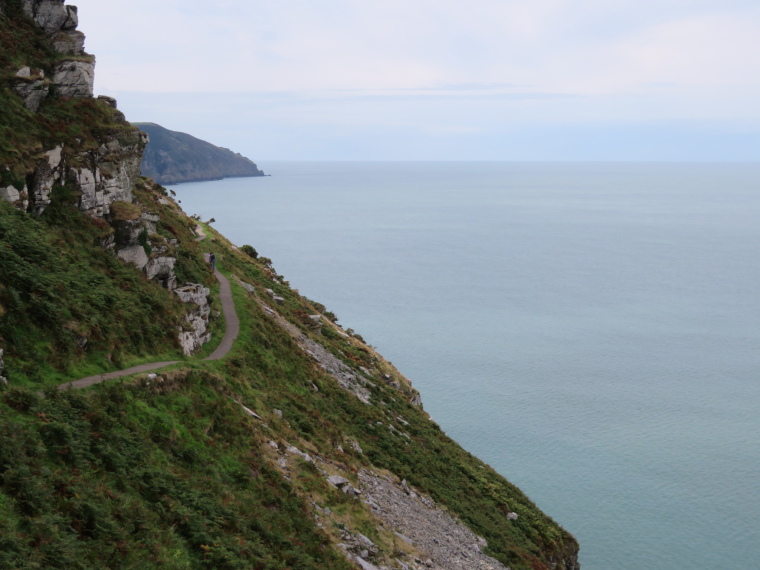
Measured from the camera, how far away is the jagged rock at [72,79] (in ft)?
121

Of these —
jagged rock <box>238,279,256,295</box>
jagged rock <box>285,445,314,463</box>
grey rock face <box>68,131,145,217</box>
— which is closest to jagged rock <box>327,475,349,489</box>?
jagged rock <box>285,445,314,463</box>

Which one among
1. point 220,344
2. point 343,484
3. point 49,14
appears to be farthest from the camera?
point 49,14

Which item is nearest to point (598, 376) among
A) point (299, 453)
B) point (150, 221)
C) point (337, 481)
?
point (337, 481)

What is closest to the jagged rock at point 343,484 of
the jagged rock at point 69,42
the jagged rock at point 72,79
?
the jagged rock at point 72,79

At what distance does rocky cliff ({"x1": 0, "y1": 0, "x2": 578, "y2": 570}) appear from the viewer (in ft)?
62.2

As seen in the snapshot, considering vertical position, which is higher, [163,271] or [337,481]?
[163,271]

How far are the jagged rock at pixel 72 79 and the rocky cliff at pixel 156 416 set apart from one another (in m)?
0.09

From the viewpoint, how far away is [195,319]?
121ft

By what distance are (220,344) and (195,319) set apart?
225 cm

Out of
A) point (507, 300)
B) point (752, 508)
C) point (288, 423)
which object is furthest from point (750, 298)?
point (288, 423)

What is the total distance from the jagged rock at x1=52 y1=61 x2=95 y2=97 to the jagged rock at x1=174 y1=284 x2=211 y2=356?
1277 centimetres

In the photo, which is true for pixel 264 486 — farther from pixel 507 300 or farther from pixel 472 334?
pixel 507 300

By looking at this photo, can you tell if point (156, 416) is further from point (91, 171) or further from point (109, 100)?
point (109, 100)

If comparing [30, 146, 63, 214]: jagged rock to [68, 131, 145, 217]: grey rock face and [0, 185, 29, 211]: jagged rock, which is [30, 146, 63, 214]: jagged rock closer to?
[0, 185, 29, 211]: jagged rock
